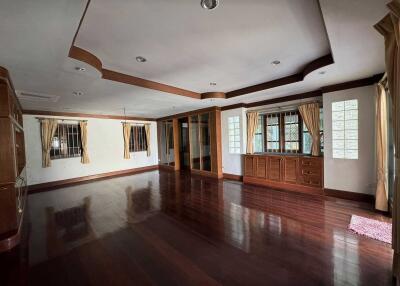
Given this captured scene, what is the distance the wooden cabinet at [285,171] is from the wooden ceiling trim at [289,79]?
1.91 metres

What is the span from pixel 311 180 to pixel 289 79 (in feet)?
8.14

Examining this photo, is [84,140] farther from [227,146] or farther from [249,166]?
[249,166]

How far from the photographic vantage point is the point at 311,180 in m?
4.46

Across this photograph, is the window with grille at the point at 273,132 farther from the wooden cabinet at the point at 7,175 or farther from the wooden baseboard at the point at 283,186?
the wooden cabinet at the point at 7,175

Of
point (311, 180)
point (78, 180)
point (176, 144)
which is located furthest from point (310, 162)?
point (78, 180)

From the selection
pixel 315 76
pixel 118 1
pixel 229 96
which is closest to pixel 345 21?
pixel 315 76

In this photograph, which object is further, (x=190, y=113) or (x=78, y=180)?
(x=190, y=113)

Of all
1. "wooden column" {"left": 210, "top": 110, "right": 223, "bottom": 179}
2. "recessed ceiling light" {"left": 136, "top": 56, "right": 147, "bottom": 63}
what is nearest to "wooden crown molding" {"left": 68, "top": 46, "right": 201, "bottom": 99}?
"recessed ceiling light" {"left": 136, "top": 56, "right": 147, "bottom": 63}

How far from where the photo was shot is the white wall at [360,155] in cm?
364

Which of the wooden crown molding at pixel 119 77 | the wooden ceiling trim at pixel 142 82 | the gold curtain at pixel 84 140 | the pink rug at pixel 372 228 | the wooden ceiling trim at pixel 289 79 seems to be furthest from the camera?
the gold curtain at pixel 84 140

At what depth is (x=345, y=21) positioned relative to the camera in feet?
5.76

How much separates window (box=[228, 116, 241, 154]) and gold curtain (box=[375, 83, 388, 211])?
3310 mm

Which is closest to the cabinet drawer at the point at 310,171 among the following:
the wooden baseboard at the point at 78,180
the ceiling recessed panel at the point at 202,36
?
the ceiling recessed panel at the point at 202,36

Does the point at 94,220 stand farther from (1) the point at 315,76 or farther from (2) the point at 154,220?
(1) the point at 315,76
